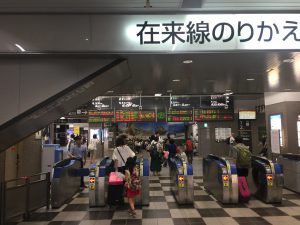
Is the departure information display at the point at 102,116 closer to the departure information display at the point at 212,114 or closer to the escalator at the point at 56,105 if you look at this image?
the departure information display at the point at 212,114

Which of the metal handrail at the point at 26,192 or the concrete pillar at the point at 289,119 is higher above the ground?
the concrete pillar at the point at 289,119

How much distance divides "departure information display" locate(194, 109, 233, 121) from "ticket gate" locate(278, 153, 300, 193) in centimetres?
443

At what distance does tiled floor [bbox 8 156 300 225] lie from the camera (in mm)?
5344

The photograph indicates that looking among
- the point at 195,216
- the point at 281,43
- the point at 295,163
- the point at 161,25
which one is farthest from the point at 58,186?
the point at 295,163

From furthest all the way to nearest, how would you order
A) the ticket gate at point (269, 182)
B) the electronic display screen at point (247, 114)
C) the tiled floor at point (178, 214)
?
the electronic display screen at point (247, 114)
the ticket gate at point (269, 182)
the tiled floor at point (178, 214)

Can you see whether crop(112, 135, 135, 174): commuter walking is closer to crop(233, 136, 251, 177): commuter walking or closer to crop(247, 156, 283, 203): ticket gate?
crop(233, 136, 251, 177): commuter walking

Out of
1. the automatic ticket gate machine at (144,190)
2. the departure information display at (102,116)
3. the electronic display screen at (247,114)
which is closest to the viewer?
the automatic ticket gate machine at (144,190)

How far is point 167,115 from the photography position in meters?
12.8

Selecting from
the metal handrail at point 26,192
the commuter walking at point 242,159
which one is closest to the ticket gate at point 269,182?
the commuter walking at point 242,159

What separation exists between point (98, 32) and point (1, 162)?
12.7 ft

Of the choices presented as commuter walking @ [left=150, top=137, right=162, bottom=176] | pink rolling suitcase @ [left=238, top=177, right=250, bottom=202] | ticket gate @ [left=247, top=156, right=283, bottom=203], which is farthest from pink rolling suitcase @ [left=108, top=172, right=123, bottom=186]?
commuter walking @ [left=150, top=137, right=162, bottom=176]

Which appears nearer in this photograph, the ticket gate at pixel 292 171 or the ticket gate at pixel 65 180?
the ticket gate at pixel 65 180

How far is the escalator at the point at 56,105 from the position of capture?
431cm

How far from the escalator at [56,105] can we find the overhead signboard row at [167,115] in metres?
7.48
